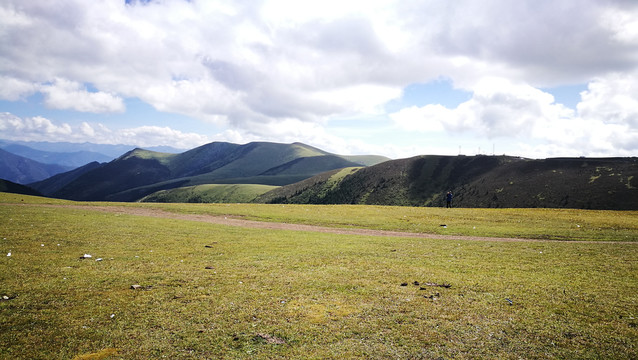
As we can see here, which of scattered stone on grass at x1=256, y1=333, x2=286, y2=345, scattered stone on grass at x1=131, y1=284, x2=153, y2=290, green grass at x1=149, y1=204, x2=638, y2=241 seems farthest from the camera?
green grass at x1=149, y1=204, x2=638, y2=241

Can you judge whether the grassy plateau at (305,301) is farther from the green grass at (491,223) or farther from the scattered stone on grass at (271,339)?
the green grass at (491,223)

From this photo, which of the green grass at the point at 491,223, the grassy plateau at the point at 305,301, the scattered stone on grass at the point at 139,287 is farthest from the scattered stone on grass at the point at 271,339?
the green grass at the point at 491,223

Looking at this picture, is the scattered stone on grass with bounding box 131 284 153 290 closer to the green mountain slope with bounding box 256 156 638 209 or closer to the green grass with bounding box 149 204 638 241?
the green grass with bounding box 149 204 638 241

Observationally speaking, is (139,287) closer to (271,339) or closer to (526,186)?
(271,339)

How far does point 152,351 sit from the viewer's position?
8820mm

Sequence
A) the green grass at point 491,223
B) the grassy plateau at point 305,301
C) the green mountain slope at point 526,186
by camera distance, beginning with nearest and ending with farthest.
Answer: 1. the grassy plateau at point 305,301
2. the green grass at point 491,223
3. the green mountain slope at point 526,186

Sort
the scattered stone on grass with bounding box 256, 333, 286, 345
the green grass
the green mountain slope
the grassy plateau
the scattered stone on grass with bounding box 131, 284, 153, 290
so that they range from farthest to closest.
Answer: the green mountain slope < the green grass < the scattered stone on grass with bounding box 131, 284, 153, 290 < the scattered stone on grass with bounding box 256, 333, 286, 345 < the grassy plateau

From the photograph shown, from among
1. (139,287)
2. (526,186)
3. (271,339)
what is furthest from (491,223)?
(526,186)

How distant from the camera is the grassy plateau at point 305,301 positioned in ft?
30.1

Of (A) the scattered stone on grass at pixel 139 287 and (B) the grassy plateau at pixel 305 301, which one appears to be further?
(A) the scattered stone on grass at pixel 139 287

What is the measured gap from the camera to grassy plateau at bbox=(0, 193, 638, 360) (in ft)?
30.1

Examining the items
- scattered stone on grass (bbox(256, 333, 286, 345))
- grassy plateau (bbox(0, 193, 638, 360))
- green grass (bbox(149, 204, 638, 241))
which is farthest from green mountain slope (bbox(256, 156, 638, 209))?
scattered stone on grass (bbox(256, 333, 286, 345))

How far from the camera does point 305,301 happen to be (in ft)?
41.1

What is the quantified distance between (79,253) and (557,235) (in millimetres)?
43443
